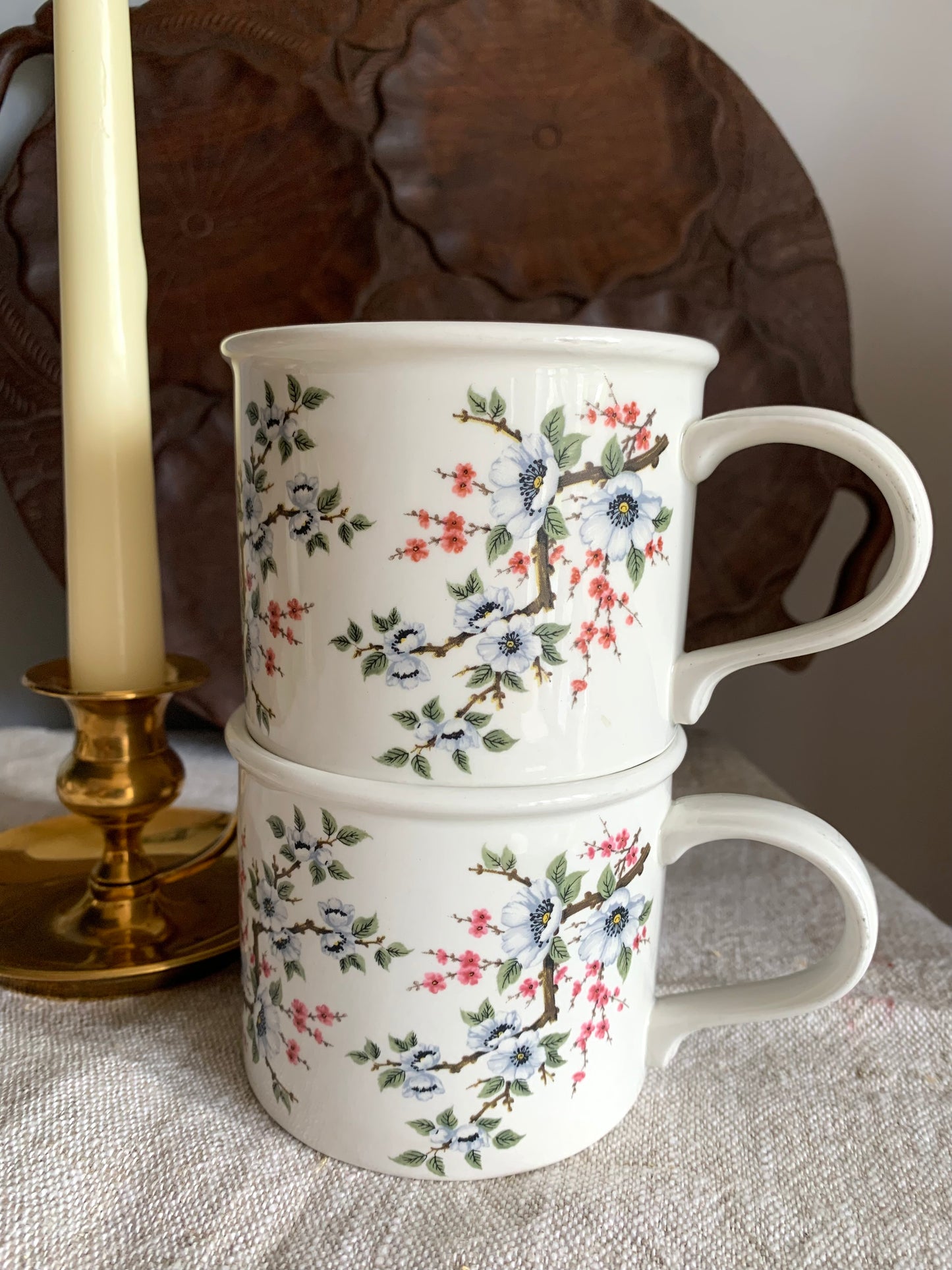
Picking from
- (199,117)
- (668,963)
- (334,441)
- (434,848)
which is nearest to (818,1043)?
(668,963)

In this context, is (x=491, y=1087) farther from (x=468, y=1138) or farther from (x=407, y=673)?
(x=407, y=673)

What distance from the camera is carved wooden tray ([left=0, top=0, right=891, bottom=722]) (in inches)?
22.8

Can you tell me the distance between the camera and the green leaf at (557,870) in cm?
31

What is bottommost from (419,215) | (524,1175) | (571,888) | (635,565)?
(524,1175)

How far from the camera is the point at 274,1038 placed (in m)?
0.35

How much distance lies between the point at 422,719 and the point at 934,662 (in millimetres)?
558

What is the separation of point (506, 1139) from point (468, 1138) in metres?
0.01

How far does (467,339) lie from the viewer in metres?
0.27

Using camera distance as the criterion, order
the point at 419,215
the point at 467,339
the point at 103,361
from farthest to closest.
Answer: the point at 419,215 < the point at 103,361 < the point at 467,339

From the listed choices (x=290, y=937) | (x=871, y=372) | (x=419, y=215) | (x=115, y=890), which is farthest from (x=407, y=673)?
(x=871, y=372)

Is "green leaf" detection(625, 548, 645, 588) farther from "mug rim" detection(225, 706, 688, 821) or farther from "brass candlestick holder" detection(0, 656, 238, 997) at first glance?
"brass candlestick holder" detection(0, 656, 238, 997)

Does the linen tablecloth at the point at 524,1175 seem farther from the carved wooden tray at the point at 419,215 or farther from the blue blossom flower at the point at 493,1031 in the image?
the carved wooden tray at the point at 419,215

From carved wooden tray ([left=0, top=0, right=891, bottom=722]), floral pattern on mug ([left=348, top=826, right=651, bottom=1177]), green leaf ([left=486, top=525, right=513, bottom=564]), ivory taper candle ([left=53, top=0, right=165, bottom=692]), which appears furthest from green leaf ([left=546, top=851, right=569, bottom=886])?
carved wooden tray ([left=0, top=0, right=891, bottom=722])

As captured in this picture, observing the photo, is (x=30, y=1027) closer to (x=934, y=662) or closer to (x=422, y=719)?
(x=422, y=719)
